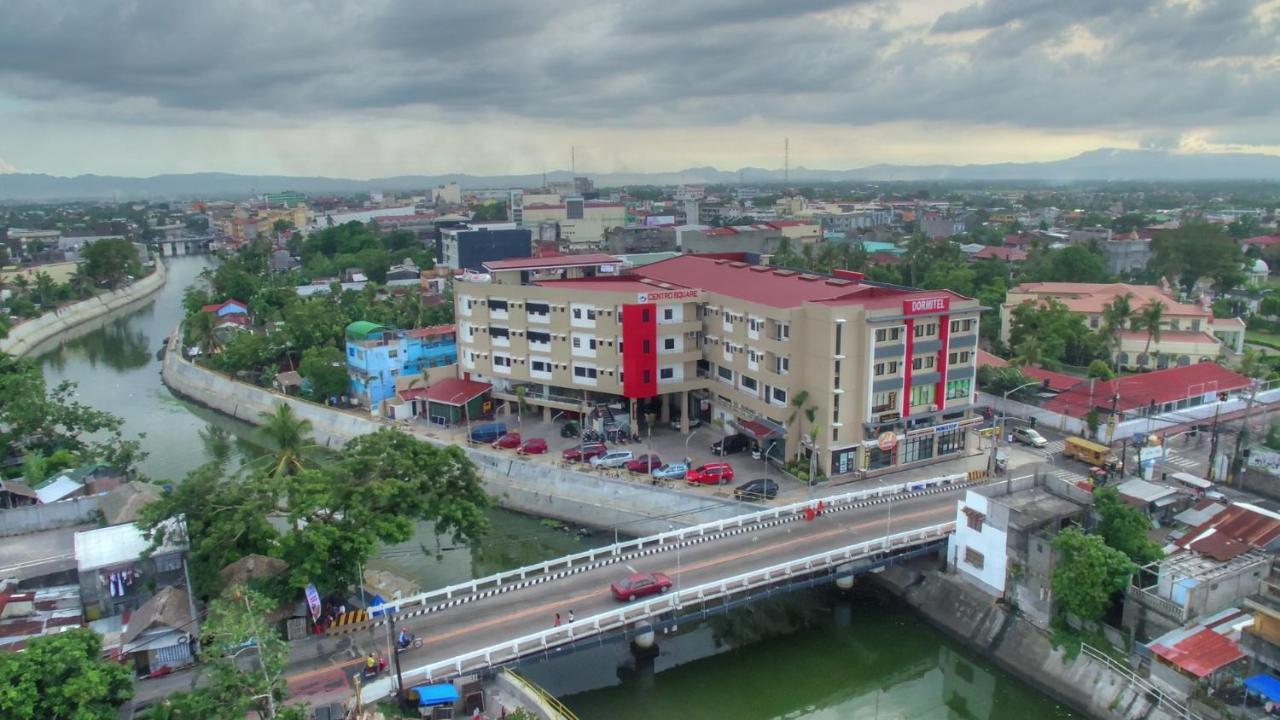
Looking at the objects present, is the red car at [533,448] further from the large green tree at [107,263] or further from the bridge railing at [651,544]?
the large green tree at [107,263]

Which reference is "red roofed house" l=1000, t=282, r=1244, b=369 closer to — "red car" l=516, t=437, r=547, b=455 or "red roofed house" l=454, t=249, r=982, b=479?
"red roofed house" l=454, t=249, r=982, b=479

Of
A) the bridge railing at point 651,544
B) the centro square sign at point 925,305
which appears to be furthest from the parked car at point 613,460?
the centro square sign at point 925,305

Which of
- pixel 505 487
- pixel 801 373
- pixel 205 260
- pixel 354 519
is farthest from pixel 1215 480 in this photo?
pixel 205 260

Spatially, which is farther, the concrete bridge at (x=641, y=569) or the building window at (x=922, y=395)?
the building window at (x=922, y=395)

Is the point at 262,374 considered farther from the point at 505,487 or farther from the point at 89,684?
the point at 89,684

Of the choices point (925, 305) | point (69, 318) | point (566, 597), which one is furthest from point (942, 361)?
point (69, 318)
